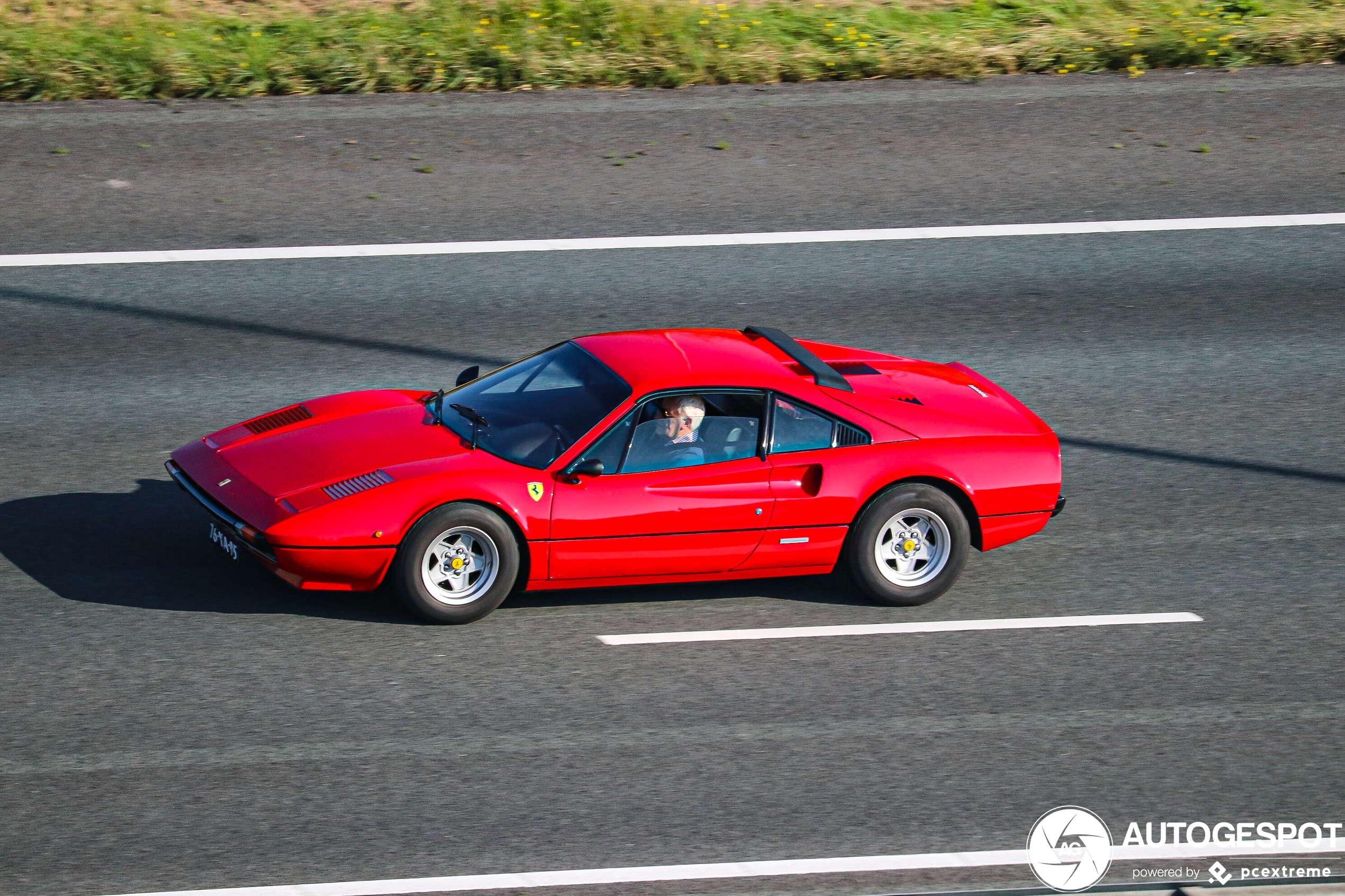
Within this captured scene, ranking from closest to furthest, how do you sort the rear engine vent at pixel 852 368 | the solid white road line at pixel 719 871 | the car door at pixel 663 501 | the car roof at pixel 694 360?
the solid white road line at pixel 719 871, the car door at pixel 663 501, the car roof at pixel 694 360, the rear engine vent at pixel 852 368

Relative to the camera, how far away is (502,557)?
24.6 feet

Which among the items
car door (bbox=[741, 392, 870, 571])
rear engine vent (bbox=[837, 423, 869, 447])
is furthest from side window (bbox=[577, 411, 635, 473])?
rear engine vent (bbox=[837, 423, 869, 447])

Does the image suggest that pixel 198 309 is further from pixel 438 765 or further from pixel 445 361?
pixel 438 765

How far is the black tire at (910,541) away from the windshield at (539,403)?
142cm

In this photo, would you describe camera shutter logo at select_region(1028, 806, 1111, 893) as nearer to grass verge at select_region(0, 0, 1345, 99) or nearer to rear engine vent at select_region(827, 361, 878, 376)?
rear engine vent at select_region(827, 361, 878, 376)

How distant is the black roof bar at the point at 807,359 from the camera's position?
824 centimetres

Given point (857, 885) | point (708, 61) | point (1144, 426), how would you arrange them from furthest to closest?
point (708, 61) < point (1144, 426) < point (857, 885)

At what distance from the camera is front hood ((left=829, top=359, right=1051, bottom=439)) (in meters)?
8.20

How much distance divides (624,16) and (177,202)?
529 centimetres

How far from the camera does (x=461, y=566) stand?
24.8 ft

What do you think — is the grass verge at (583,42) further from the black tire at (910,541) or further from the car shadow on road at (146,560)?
the black tire at (910,541)

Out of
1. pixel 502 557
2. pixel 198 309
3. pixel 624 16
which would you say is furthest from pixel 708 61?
pixel 502 557

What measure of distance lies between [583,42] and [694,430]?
8.78 metres

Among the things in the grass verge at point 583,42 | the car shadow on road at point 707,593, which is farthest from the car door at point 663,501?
the grass verge at point 583,42
